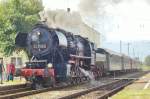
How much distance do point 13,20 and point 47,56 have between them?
703 inches

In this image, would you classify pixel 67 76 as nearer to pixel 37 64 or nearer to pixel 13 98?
pixel 37 64

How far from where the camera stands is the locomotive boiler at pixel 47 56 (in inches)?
972

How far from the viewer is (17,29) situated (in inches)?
1673

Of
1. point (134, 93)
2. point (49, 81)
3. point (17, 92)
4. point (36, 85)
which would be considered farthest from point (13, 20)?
point (134, 93)

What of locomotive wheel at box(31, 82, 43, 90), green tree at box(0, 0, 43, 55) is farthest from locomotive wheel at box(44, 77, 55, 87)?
green tree at box(0, 0, 43, 55)

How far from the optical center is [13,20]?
42656 mm

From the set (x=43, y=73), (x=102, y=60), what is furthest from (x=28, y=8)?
(x=43, y=73)

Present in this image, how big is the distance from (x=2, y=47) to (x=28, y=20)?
390 centimetres

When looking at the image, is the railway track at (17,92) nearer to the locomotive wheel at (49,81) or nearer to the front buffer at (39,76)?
the locomotive wheel at (49,81)

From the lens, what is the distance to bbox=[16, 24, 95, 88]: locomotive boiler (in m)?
24.7

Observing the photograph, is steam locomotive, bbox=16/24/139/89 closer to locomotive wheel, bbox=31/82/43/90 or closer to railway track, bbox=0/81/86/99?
locomotive wheel, bbox=31/82/43/90

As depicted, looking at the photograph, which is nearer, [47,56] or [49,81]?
[49,81]

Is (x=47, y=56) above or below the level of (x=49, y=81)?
above

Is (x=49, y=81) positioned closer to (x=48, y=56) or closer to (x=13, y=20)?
(x=48, y=56)
